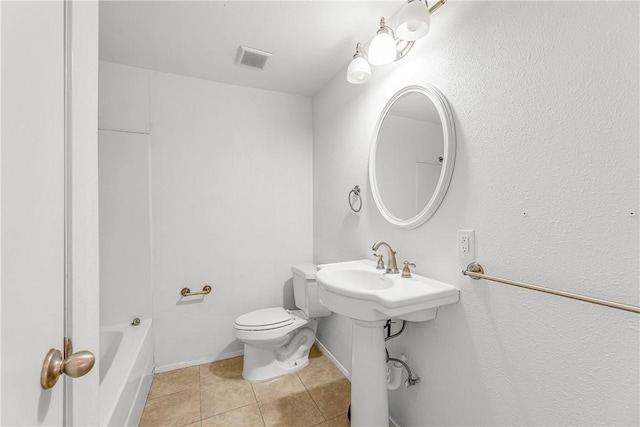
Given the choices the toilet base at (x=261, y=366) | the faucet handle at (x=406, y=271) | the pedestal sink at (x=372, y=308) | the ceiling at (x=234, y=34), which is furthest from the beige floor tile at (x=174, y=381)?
the ceiling at (x=234, y=34)

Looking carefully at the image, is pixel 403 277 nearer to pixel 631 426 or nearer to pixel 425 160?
pixel 425 160

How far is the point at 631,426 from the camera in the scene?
0.69 meters

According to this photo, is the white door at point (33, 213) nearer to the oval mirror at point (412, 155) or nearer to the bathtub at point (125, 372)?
the bathtub at point (125, 372)

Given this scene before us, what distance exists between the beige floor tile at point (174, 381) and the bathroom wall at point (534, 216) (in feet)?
4.87

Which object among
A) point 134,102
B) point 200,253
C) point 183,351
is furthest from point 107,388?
point 134,102

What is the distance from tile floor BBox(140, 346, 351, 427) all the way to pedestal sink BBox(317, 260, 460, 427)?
390 millimetres

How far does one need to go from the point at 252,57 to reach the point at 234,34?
0.74 ft

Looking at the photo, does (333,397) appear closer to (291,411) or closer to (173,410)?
(291,411)

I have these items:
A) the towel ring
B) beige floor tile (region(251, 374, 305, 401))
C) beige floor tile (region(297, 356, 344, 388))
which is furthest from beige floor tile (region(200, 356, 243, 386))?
the towel ring

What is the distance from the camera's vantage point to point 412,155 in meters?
1.40

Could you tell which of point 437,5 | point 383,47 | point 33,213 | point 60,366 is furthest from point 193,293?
point 437,5

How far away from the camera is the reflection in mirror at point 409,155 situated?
125 cm

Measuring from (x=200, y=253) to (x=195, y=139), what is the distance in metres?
0.90

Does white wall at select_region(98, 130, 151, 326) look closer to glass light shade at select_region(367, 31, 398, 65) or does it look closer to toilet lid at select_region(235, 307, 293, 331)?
toilet lid at select_region(235, 307, 293, 331)
